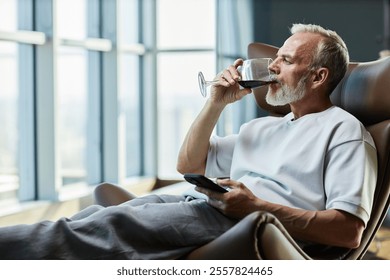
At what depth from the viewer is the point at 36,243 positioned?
5.58 feet

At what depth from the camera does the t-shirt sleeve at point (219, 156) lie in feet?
7.36

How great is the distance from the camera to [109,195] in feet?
7.27

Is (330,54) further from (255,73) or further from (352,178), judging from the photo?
(352,178)

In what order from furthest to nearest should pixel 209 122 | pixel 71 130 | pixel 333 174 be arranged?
pixel 71 130
pixel 209 122
pixel 333 174

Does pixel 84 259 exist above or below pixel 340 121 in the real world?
below

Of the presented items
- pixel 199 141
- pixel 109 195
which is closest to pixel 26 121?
pixel 109 195

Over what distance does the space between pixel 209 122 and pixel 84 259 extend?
2.14ft

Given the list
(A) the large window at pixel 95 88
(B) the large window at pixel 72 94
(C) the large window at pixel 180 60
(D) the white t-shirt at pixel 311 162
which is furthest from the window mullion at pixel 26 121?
(D) the white t-shirt at pixel 311 162

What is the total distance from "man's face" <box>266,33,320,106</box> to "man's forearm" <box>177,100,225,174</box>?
0.73 ft

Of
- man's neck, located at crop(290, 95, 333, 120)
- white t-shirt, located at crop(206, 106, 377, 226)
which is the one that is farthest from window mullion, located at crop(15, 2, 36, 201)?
man's neck, located at crop(290, 95, 333, 120)

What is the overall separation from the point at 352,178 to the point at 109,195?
0.81 m

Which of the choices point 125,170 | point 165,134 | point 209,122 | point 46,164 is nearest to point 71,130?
point 46,164

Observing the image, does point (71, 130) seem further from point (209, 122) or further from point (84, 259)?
point (84, 259)

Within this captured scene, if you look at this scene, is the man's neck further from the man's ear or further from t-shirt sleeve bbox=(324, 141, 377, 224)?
t-shirt sleeve bbox=(324, 141, 377, 224)
